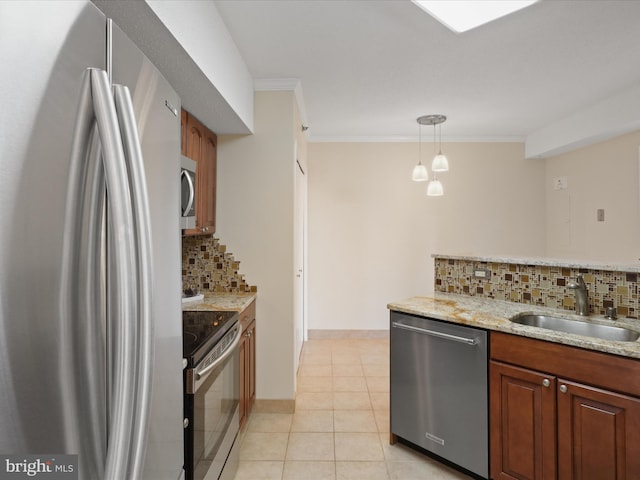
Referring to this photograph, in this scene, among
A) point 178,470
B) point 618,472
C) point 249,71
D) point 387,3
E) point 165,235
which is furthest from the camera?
point 249,71

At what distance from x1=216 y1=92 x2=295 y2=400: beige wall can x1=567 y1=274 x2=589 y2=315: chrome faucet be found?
1.83 m

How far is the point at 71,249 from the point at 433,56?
2660 millimetres

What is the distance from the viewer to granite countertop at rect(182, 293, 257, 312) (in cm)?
229

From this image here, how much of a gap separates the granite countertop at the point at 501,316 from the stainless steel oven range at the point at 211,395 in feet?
3.41

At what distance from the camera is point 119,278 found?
50 cm

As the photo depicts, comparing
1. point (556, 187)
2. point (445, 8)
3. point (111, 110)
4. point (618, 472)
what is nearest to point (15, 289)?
point (111, 110)

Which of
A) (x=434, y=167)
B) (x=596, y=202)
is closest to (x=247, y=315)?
(x=434, y=167)

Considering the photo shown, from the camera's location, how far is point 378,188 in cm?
467

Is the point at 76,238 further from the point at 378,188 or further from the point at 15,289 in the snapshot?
the point at 378,188

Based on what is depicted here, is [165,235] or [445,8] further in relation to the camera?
[445,8]

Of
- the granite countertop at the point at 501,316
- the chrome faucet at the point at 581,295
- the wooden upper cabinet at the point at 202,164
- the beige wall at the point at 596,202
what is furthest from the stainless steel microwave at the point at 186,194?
the beige wall at the point at 596,202

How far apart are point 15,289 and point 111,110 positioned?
25cm

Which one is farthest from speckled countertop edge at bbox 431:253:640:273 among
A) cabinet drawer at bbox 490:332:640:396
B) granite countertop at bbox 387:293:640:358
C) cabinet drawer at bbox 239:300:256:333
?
cabinet drawer at bbox 239:300:256:333

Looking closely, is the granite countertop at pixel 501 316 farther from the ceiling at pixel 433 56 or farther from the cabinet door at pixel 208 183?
the ceiling at pixel 433 56
